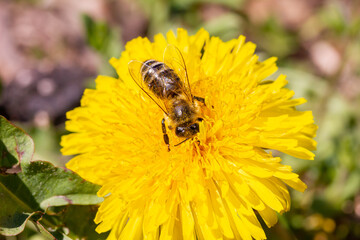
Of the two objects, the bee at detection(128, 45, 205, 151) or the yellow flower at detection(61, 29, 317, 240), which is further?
the bee at detection(128, 45, 205, 151)

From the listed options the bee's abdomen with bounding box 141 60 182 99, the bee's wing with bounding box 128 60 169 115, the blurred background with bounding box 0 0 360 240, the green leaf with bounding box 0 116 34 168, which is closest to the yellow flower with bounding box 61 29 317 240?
the bee's wing with bounding box 128 60 169 115

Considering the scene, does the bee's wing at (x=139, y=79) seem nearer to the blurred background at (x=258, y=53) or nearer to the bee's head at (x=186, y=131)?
the bee's head at (x=186, y=131)

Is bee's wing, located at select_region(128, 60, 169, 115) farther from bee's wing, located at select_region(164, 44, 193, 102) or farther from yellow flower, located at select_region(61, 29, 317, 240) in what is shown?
bee's wing, located at select_region(164, 44, 193, 102)

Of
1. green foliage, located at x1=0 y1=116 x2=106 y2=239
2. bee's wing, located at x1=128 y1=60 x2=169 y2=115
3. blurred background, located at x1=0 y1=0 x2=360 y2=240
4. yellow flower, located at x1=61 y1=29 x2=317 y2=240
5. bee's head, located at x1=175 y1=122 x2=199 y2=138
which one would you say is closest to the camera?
yellow flower, located at x1=61 y1=29 x2=317 y2=240

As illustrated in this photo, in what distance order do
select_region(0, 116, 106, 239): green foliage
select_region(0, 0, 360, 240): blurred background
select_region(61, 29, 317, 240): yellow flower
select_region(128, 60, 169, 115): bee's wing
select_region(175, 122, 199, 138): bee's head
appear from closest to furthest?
1. select_region(61, 29, 317, 240): yellow flower
2. select_region(175, 122, 199, 138): bee's head
3. select_region(0, 116, 106, 239): green foliage
4. select_region(128, 60, 169, 115): bee's wing
5. select_region(0, 0, 360, 240): blurred background

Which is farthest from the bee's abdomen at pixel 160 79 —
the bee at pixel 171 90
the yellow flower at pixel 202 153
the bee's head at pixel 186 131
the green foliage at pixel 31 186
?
the green foliage at pixel 31 186

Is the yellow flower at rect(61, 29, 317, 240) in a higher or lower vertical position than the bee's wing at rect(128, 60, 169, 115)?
lower
